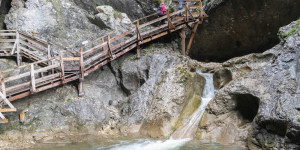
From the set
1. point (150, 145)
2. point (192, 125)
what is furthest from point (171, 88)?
point (150, 145)

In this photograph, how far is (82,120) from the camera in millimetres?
11242

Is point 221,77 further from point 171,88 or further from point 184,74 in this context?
point 171,88

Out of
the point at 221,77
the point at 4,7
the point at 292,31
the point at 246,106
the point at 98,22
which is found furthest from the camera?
the point at 98,22

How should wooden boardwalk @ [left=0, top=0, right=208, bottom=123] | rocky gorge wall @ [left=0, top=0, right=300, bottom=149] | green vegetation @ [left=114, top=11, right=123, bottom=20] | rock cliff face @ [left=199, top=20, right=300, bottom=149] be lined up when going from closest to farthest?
rock cliff face @ [left=199, top=20, right=300, bottom=149] < rocky gorge wall @ [left=0, top=0, right=300, bottom=149] < wooden boardwalk @ [left=0, top=0, right=208, bottom=123] < green vegetation @ [left=114, top=11, right=123, bottom=20]

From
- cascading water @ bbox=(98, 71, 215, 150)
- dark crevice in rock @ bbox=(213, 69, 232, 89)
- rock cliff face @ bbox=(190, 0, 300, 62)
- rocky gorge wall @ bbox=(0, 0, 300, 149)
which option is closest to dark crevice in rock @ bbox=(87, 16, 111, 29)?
rocky gorge wall @ bbox=(0, 0, 300, 149)

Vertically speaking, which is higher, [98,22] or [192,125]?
[98,22]

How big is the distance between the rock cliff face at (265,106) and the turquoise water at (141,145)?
0.69 meters

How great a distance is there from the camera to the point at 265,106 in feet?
24.7

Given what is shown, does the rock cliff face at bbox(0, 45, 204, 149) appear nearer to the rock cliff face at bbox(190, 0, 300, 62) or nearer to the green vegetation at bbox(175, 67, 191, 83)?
the green vegetation at bbox(175, 67, 191, 83)

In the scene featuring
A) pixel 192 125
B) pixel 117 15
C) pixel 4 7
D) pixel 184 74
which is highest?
pixel 4 7

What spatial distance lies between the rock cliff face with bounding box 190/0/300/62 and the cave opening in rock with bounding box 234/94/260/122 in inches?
282

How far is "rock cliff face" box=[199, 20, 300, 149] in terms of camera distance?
22.2 ft

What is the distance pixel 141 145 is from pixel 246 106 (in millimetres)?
4397

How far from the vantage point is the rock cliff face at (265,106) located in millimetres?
6781
